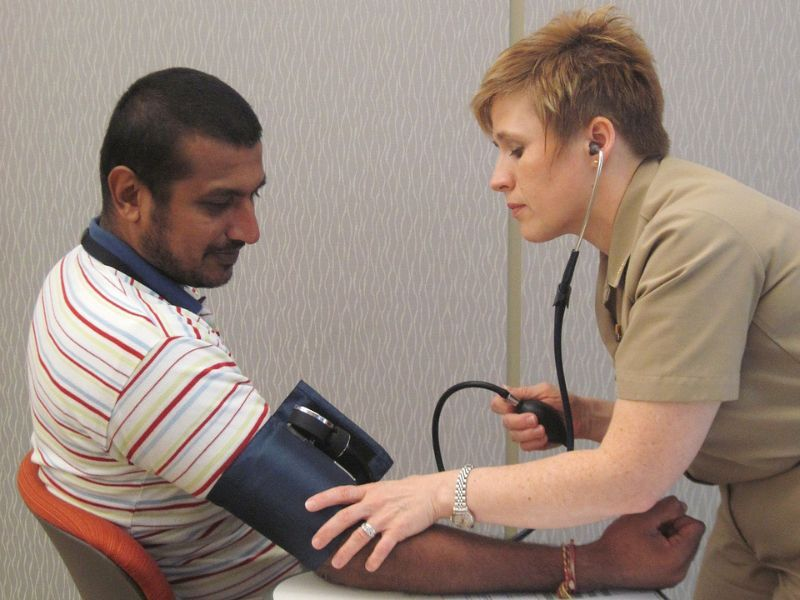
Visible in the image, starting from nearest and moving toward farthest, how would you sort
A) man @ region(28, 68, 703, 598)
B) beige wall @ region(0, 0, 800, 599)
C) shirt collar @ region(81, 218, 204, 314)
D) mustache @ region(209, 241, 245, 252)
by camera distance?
man @ region(28, 68, 703, 598) → shirt collar @ region(81, 218, 204, 314) → mustache @ region(209, 241, 245, 252) → beige wall @ region(0, 0, 800, 599)

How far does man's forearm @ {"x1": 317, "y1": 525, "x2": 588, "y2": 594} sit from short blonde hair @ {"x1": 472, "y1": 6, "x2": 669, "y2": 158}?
1.67ft

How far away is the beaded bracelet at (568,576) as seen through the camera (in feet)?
3.27

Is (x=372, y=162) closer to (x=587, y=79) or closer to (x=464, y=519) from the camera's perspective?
(x=587, y=79)

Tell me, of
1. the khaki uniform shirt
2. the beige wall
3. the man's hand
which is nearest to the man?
the man's hand

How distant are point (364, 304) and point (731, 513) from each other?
103cm

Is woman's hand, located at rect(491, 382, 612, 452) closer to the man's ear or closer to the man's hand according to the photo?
the man's hand

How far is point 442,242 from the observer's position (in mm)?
1968

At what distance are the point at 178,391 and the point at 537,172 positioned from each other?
52cm

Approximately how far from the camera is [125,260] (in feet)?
3.90

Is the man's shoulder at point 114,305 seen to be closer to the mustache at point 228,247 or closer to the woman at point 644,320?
the mustache at point 228,247

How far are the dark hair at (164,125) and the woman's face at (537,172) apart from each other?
37cm

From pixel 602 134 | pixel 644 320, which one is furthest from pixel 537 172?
pixel 644 320

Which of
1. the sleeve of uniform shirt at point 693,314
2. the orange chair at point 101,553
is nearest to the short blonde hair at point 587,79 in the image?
the sleeve of uniform shirt at point 693,314

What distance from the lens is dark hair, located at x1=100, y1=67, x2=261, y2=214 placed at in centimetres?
121
